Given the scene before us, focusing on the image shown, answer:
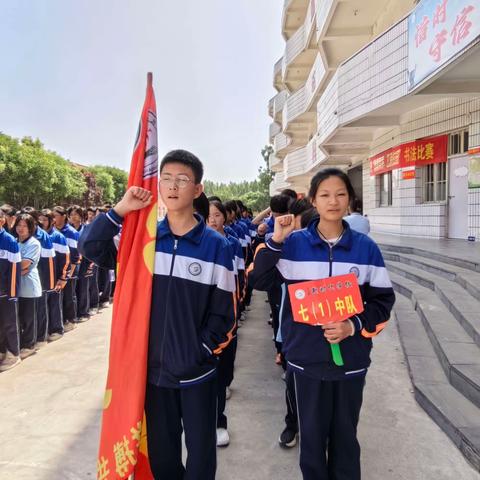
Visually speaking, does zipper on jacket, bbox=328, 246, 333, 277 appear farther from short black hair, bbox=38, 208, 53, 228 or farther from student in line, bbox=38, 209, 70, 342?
short black hair, bbox=38, 208, 53, 228

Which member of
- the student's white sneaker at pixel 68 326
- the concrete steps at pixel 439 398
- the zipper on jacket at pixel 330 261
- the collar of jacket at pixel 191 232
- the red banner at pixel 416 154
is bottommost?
the student's white sneaker at pixel 68 326

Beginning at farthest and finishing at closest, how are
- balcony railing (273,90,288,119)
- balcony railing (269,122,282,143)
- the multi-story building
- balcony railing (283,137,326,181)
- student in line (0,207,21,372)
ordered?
balcony railing (269,122,282,143)
balcony railing (273,90,288,119)
balcony railing (283,137,326,181)
the multi-story building
student in line (0,207,21,372)

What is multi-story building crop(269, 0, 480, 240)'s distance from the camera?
21.1 feet

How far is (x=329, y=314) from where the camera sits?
1.83 m

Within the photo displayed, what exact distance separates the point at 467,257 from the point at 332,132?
6.35 metres

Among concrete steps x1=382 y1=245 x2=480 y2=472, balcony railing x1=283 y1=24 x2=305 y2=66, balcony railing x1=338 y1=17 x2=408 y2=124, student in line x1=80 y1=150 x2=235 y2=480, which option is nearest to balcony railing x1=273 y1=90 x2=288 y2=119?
balcony railing x1=283 y1=24 x2=305 y2=66

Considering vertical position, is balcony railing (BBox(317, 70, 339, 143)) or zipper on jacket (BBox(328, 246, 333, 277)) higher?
balcony railing (BBox(317, 70, 339, 143))

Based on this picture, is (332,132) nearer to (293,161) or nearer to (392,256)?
(392,256)

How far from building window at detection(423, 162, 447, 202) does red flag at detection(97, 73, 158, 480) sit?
9775mm

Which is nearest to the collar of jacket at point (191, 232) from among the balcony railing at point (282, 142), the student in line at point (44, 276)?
the student in line at point (44, 276)

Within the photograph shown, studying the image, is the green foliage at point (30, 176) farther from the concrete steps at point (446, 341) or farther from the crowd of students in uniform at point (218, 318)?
the crowd of students in uniform at point (218, 318)

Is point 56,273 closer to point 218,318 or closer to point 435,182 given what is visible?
point 218,318

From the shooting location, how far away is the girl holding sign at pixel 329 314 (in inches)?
72.7

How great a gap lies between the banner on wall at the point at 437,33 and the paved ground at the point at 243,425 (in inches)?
169
